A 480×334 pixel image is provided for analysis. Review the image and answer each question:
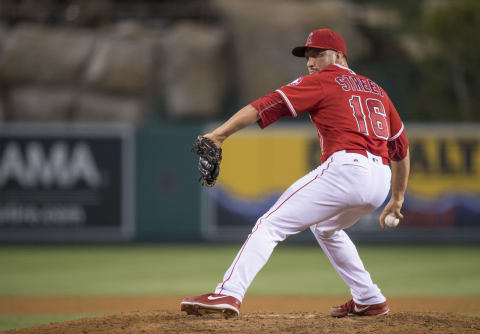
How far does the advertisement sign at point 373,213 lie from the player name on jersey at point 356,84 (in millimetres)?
7228

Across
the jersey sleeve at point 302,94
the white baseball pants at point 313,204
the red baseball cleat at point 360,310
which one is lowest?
the red baseball cleat at point 360,310

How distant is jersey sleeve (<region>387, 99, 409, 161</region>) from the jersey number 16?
0.48 feet

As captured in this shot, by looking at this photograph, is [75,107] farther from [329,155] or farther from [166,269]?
[329,155]

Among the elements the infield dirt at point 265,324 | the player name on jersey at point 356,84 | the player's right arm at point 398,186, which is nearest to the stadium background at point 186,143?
the infield dirt at point 265,324

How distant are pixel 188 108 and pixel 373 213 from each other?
202 inches

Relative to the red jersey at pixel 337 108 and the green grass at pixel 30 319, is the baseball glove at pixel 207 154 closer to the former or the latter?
the red jersey at pixel 337 108

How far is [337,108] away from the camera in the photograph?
13.0 feet

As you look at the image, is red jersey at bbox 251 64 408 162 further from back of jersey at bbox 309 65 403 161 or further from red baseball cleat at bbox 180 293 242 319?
red baseball cleat at bbox 180 293 242 319

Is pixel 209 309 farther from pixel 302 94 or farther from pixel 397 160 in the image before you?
pixel 397 160

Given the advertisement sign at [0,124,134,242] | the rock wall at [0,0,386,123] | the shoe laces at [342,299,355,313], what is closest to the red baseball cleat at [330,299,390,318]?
the shoe laces at [342,299,355,313]

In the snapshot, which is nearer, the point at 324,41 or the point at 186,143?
the point at 324,41

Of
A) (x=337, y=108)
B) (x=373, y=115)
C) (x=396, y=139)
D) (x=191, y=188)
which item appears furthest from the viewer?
(x=191, y=188)

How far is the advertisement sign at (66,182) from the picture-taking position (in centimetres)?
1134

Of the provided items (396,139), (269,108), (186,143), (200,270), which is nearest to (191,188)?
(186,143)
